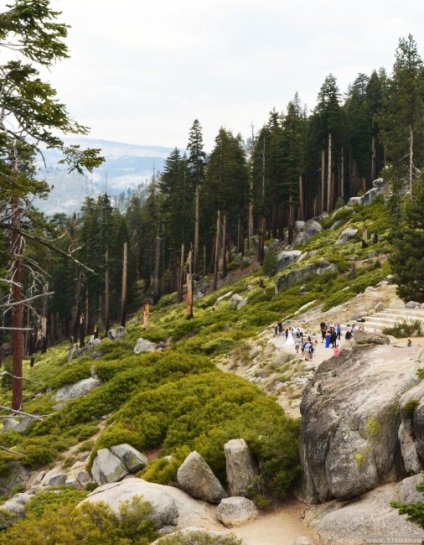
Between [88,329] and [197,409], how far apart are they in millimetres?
51734

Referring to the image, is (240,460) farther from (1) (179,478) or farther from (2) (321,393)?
(2) (321,393)

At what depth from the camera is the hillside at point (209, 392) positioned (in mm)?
12141

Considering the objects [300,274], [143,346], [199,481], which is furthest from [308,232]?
[199,481]

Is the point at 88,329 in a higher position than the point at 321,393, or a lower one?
lower

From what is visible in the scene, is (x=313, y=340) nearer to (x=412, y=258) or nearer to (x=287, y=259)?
(x=412, y=258)

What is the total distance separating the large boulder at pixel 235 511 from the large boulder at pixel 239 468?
394 mm

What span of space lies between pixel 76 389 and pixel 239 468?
1360 centimetres

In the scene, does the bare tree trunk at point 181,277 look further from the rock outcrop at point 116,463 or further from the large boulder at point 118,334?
the rock outcrop at point 116,463

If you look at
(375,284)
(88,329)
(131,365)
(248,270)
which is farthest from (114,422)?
(88,329)

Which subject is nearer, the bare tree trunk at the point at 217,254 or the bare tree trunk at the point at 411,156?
the bare tree trunk at the point at 411,156

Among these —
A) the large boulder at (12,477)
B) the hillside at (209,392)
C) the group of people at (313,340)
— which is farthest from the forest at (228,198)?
the large boulder at (12,477)

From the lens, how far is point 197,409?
15.3 metres

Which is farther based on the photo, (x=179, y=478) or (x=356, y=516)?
(x=179, y=478)

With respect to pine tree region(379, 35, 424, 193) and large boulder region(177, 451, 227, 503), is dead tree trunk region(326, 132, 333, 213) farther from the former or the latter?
large boulder region(177, 451, 227, 503)
